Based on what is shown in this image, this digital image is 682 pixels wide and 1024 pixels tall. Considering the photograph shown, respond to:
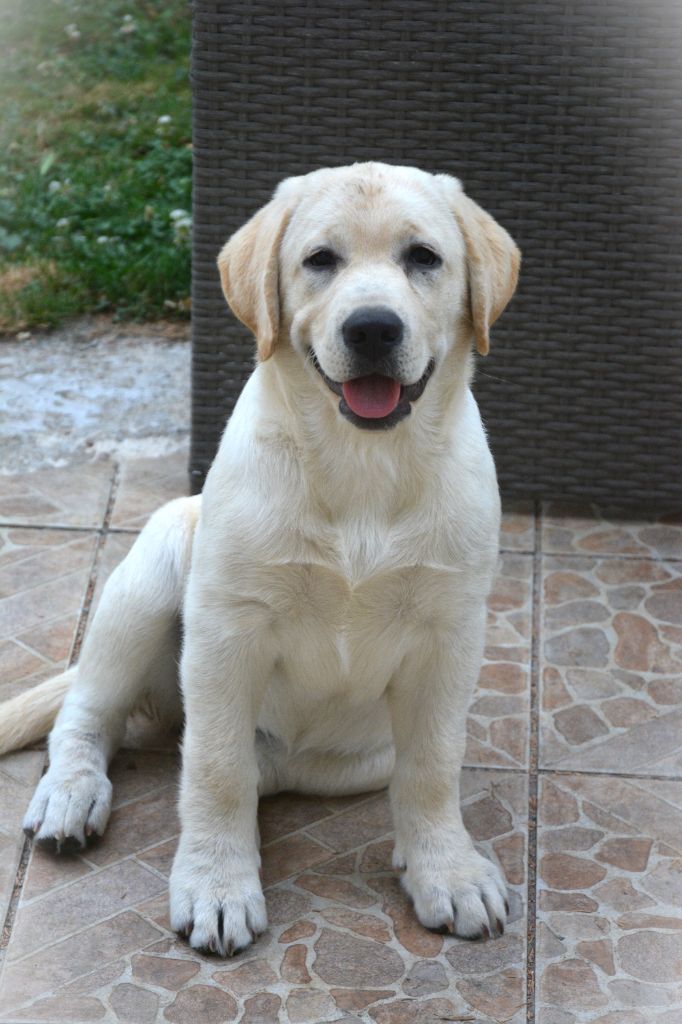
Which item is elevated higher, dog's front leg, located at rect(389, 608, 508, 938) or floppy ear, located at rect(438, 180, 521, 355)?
floppy ear, located at rect(438, 180, 521, 355)

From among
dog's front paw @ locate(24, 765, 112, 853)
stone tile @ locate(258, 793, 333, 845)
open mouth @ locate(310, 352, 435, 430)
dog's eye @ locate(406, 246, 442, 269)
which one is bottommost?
stone tile @ locate(258, 793, 333, 845)

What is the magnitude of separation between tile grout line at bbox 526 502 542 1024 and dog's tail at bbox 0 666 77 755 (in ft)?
3.64

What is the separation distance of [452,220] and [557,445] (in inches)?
65.5

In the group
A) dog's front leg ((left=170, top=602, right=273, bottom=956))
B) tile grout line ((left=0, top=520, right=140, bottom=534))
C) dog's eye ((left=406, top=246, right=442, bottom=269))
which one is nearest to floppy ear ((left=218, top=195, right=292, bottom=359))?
dog's eye ((left=406, top=246, right=442, bottom=269))

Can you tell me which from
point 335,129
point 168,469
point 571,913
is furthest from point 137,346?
point 571,913

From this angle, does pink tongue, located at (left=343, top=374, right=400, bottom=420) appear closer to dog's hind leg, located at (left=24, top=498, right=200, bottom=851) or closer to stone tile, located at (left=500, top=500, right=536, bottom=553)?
dog's hind leg, located at (left=24, top=498, right=200, bottom=851)

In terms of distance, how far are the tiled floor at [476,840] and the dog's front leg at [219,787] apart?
7 cm

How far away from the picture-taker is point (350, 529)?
2.86 metres

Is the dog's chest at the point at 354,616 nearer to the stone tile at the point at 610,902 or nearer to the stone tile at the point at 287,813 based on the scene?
the stone tile at the point at 287,813

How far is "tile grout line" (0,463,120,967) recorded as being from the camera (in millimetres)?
2969

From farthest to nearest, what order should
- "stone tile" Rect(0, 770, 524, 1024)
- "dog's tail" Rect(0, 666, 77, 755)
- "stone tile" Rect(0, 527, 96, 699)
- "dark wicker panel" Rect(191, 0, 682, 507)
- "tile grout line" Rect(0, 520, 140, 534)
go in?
"tile grout line" Rect(0, 520, 140, 534), "dark wicker panel" Rect(191, 0, 682, 507), "stone tile" Rect(0, 527, 96, 699), "dog's tail" Rect(0, 666, 77, 755), "stone tile" Rect(0, 770, 524, 1024)

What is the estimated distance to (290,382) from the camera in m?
2.90

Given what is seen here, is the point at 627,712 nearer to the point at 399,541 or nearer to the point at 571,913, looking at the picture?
the point at 571,913

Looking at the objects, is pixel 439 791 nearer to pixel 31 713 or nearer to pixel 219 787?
pixel 219 787
